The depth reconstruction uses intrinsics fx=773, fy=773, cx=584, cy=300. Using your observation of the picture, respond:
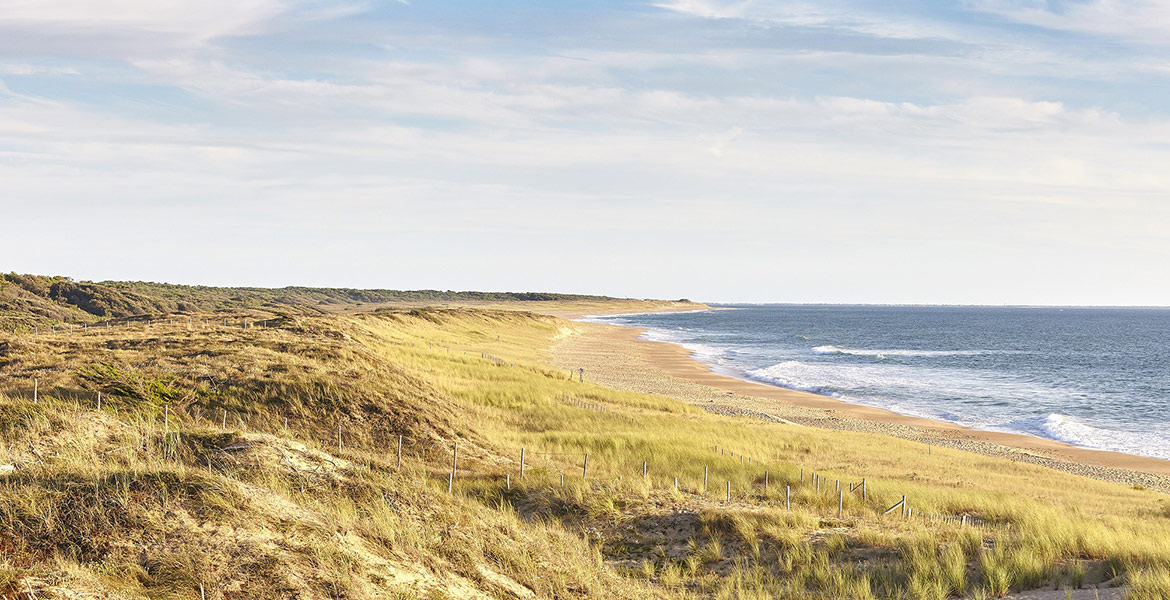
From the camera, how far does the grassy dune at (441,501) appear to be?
816 cm

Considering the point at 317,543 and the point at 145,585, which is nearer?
the point at 145,585

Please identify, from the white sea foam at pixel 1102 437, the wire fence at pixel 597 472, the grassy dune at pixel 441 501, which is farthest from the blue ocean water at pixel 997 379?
the wire fence at pixel 597 472

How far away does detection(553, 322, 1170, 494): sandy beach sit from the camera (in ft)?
110

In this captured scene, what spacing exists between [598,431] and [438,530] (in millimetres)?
17438

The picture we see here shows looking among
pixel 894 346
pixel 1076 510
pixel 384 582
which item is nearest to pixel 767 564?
pixel 384 582

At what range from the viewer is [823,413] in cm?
4581

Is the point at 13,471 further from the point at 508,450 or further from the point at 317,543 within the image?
the point at 508,450

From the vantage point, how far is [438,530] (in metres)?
10.6

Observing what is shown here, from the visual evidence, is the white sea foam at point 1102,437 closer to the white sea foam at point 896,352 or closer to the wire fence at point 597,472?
the wire fence at point 597,472

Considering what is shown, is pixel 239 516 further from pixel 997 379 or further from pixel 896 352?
pixel 896 352

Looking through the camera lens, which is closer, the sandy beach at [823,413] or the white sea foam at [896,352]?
the sandy beach at [823,413]

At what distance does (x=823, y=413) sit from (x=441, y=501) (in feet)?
123

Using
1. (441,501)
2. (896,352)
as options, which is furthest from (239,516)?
(896,352)

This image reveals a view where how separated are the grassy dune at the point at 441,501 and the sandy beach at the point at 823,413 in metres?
5.66
